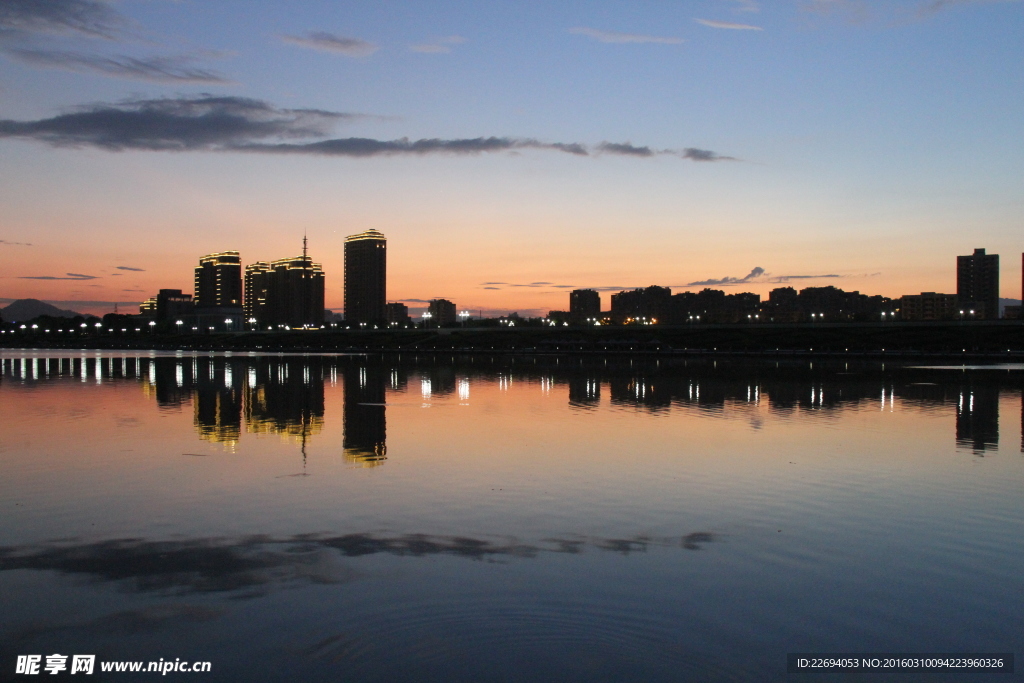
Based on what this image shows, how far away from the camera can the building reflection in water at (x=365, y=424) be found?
64.4 ft

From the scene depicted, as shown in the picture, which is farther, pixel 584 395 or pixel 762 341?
pixel 762 341

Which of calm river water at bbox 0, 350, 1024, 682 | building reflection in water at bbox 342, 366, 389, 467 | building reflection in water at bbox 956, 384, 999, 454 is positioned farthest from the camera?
building reflection in water at bbox 956, 384, 999, 454

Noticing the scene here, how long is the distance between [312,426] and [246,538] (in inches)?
534

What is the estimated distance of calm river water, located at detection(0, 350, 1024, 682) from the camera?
815 centimetres

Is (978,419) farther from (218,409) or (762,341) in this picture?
(762,341)

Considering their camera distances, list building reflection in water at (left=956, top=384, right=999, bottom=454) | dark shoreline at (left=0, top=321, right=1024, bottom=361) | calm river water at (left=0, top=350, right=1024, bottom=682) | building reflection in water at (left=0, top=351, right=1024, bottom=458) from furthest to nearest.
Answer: dark shoreline at (left=0, top=321, right=1024, bottom=361), building reflection in water at (left=0, top=351, right=1024, bottom=458), building reflection in water at (left=956, top=384, right=999, bottom=454), calm river water at (left=0, top=350, right=1024, bottom=682)

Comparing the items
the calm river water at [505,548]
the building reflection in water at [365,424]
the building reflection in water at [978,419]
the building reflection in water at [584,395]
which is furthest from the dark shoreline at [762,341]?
the calm river water at [505,548]

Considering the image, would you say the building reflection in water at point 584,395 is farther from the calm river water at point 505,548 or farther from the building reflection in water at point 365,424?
the calm river water at point 505,548

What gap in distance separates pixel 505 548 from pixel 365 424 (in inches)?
613

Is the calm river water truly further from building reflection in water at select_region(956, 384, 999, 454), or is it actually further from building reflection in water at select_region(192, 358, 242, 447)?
building reflection in water at select_region(192, 358, 242, 447)

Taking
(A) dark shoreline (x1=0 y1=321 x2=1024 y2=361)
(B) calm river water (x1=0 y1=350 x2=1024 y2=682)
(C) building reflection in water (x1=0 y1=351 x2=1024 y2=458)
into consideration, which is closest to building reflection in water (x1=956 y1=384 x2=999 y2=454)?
(C) building reflection in water (x1=0 y1=351 x2=1024 y2=458)

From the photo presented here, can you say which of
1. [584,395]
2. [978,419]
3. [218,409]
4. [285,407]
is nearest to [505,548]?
[285,407]

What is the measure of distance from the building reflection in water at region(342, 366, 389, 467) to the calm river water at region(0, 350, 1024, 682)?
18 cm

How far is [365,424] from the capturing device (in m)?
26.1
